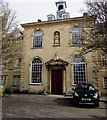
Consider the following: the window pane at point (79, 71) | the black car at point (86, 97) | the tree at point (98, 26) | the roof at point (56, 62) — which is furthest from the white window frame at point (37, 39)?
the black car at point (86, 97)

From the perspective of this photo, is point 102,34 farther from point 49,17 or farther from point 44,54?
point 49,17

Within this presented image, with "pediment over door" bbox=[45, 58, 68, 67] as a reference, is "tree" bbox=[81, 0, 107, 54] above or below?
above

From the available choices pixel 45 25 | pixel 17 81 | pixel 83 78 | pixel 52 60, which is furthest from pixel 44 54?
pixel 17 81

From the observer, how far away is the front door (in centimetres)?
2373

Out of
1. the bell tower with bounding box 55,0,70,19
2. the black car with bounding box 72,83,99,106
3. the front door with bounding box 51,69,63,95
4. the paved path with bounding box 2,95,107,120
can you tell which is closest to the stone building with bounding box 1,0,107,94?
the front door with bounding box 51,69,63,95

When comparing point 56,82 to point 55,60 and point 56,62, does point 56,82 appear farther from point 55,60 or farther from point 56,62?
point 55,60

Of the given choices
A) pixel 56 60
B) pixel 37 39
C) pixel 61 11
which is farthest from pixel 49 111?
pixel 61 11

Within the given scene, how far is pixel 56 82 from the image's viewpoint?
2400 cm

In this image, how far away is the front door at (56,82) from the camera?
2373 centimetres

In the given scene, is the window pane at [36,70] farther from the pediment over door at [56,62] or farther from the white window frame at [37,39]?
the white window frame at [37,39]

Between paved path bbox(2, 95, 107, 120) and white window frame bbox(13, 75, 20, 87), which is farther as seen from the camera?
white window frame bbox(13, 75, 20, 87)

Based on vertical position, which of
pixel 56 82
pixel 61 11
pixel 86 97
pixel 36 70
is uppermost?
pixel 61 11

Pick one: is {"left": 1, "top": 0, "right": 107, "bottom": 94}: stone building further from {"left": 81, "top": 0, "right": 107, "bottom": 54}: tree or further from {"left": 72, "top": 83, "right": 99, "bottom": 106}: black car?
{"left": 72, "top": 83, "right": 99, "bottom": 106}: black car

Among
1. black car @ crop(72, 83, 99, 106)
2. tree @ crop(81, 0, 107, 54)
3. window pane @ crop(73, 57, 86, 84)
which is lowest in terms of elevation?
black car @ crop(72, 83, 99, 106)
